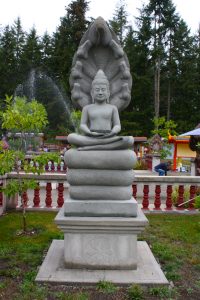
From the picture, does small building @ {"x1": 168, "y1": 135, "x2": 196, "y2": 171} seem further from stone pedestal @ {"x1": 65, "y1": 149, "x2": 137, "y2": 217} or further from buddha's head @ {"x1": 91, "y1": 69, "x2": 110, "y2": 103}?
stone pedestal @ {"x1": 65, "y1": 149, "x2": 137, "y2": 217}

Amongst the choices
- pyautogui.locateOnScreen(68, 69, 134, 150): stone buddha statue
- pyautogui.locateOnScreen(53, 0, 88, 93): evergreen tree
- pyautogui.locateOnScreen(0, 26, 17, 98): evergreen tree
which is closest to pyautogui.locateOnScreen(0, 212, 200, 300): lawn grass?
pyautogui.locateOnScreen(68, 69, 134, 150): stone buddha statue

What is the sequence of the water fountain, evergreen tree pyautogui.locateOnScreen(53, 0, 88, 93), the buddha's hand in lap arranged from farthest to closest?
the water fountain
evergreen tree pyautogui.locateOnScreen(53, 0, 88, 93)
the buddha's hand in lap

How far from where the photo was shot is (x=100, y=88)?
16.3ft

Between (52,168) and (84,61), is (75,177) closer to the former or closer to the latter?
(84,61)

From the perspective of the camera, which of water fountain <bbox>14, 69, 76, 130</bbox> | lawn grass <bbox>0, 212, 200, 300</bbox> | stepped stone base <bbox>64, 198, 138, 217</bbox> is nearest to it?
lawn grass <bbox>0, 212, 200, 300</bbox>

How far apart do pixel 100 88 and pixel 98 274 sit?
2416mm

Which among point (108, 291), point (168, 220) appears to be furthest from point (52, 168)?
point (108, 291)

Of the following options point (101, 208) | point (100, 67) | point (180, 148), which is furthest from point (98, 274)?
point (180, 148)

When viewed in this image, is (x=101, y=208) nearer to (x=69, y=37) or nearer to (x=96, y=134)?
(x=96, y=134)

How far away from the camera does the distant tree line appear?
109ft

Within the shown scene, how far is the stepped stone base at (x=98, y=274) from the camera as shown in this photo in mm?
4367

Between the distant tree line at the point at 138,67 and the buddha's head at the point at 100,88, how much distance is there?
26132 mm

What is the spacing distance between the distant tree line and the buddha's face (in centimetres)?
2618

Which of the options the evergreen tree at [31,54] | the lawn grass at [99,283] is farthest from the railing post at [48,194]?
the evergreen tree at [31,54]
